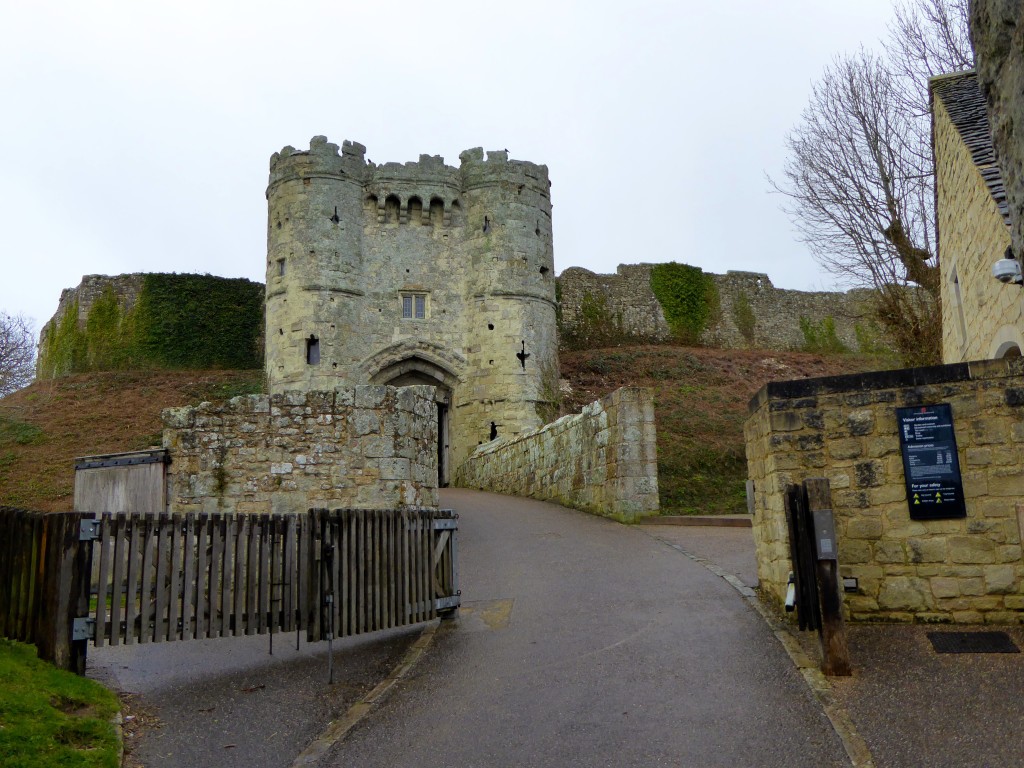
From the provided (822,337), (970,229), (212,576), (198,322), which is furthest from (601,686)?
(822,337)

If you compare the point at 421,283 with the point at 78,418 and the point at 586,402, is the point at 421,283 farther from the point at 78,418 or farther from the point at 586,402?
the point at 78,418

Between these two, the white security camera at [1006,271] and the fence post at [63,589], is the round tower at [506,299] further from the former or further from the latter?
the fence post at [63,589]

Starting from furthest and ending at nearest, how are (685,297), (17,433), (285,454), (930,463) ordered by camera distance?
(685,297) < (17,433) < (285,454) < (930,463)

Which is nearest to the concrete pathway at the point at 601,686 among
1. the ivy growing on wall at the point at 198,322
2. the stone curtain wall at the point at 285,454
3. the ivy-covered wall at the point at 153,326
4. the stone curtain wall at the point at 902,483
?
the stone curtain wall at the point at 902,483

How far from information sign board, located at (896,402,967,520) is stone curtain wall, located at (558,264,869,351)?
29.8 meters

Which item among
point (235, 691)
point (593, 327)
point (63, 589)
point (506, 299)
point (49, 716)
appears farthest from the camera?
point (593, 327)

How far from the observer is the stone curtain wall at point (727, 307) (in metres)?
38.1

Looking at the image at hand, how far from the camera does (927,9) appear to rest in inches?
772

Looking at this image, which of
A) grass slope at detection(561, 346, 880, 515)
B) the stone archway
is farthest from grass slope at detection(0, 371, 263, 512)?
grass slope at detection(561, 346, 880, 515)

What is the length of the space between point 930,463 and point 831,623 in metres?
2.05

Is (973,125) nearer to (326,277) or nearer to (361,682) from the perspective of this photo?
(361,682)

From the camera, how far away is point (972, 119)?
11.4 metres

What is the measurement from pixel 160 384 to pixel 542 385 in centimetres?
1407

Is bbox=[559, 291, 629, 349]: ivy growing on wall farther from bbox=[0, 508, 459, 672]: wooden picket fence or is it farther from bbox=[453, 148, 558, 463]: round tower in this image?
bbox=[0, 508, 459, 672]: wooden picket fence
